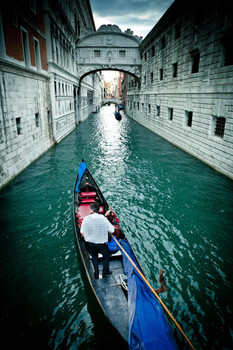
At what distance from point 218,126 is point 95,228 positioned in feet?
30.5

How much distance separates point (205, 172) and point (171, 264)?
21.9ft

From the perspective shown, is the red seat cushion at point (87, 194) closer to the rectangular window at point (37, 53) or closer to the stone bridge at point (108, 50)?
the rectangular window at point (37, 53)

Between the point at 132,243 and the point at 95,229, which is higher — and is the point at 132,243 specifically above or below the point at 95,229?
below

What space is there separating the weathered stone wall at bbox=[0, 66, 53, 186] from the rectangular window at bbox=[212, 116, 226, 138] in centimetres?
955

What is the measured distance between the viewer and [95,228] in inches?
146

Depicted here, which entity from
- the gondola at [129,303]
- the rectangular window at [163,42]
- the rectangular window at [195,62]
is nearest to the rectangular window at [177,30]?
the rectangular window at [163,42]

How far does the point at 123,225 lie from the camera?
633 cm

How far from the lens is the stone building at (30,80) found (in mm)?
8398

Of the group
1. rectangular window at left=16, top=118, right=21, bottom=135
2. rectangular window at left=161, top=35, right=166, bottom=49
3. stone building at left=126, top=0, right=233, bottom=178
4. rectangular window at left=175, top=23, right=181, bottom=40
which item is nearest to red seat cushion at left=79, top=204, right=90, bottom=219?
rectangular window at left=16, top=118, right=21, bottom=135

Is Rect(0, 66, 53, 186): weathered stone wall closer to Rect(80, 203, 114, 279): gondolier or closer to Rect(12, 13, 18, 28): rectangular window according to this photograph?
Rect(12, 13, 18, 28): rectangular window

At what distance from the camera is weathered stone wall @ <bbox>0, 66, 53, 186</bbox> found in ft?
27.2

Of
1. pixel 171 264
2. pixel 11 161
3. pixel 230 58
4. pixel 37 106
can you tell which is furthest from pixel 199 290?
pixel 37 106

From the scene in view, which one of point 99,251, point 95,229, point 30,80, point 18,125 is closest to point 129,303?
point 99,251

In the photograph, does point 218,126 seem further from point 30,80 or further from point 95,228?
point 30,80
